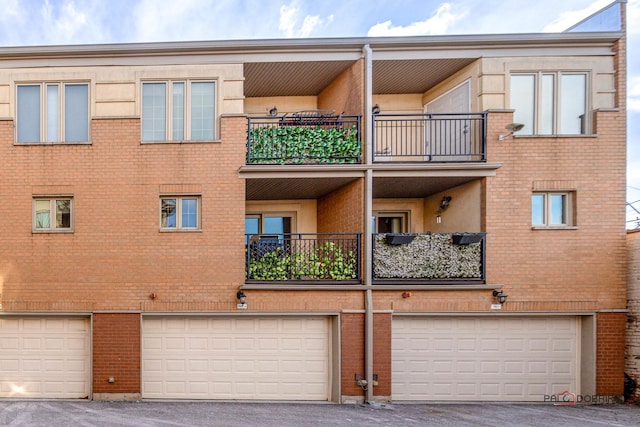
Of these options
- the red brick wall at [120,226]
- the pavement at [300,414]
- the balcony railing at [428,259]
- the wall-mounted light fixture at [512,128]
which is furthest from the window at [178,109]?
the wall-mounted light fixture at [512,128]

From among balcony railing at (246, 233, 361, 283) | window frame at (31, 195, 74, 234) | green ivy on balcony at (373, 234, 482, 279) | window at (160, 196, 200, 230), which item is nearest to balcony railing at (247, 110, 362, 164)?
window at (160, 196, 200, 230)

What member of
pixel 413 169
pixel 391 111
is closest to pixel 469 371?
pixel 413 169

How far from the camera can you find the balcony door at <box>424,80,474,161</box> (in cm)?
810

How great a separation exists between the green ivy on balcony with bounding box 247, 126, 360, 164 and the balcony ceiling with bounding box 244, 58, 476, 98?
5.04 feet

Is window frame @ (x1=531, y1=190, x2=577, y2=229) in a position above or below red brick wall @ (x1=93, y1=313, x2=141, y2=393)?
above

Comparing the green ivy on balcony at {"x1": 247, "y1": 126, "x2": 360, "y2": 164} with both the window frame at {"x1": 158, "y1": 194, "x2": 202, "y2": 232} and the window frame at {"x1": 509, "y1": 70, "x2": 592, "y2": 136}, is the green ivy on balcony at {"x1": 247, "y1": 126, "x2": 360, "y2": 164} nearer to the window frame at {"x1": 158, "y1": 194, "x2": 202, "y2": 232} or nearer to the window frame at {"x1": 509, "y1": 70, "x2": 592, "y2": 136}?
the window frame at {"x1": 158, "y1": 194, "x2": 202, "y2": 232}

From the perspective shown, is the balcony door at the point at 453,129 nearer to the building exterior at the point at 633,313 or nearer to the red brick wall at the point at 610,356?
the building exterior at the point at 633,313

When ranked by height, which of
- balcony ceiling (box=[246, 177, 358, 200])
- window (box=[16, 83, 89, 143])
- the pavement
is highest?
window (box=[16, 83, 89, 143])

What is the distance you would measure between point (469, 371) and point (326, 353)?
303cm

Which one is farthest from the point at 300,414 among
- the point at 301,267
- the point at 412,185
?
the point at 412,185

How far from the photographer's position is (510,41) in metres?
7.66

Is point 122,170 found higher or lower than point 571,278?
higher

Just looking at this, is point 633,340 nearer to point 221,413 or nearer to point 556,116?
point 556,116

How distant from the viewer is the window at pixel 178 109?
25.6 ft
